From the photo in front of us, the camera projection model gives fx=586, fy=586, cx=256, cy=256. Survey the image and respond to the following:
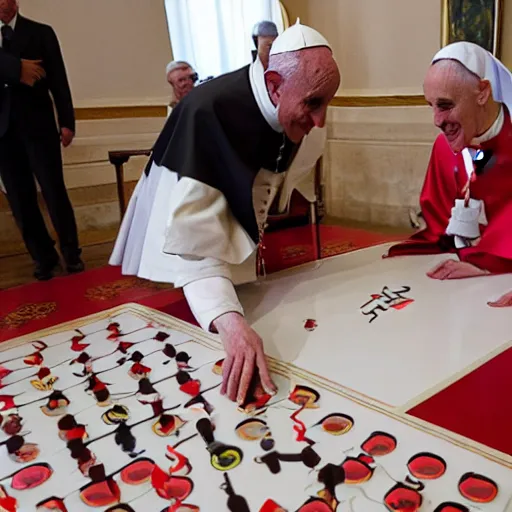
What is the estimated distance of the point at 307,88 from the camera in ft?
→ 5.32

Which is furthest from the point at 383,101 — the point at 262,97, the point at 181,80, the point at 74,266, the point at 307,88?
the point at 307,88

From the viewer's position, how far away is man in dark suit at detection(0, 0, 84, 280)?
3252 mm

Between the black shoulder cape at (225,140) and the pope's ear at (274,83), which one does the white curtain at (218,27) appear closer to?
the black shoulder cape at (225,140)

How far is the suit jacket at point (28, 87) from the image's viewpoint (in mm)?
3197

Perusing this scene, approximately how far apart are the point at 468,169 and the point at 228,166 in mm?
1023

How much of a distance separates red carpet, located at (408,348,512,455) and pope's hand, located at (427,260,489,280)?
0.72 m

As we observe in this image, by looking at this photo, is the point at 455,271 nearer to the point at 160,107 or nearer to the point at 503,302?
the point at 503,302

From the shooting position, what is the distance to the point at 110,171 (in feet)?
15.5

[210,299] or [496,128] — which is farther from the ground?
[496,128]

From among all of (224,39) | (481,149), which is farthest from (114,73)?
(481,149)

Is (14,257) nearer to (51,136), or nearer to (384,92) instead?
(51,136)

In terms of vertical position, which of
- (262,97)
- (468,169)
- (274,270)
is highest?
(262,97)

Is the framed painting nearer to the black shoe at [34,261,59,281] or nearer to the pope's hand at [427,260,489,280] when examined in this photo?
the pope's hand at [427,260,489,280]

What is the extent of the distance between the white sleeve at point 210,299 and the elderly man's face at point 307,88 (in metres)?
0.52
